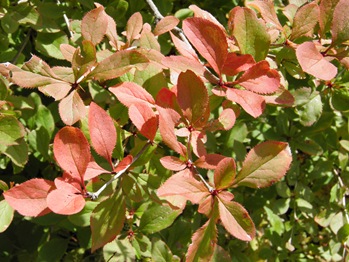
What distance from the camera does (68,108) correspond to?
971 mm

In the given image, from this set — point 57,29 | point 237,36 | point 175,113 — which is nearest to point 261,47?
point 237,36

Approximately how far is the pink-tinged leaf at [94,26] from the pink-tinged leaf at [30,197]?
36 cm

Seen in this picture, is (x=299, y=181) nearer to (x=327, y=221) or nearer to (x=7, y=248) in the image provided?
(x=327, y=221)

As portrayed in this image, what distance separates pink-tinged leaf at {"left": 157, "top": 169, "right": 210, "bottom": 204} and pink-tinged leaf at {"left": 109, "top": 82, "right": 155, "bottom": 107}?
20cm

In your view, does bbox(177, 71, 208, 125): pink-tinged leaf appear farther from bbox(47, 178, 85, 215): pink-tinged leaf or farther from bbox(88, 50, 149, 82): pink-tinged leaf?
bbox(47, 178, 85, 215): pink-tinged leaf

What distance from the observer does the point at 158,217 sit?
1.21m

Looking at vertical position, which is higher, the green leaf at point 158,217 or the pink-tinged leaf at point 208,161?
the pink-tinged leaf at point 208,161

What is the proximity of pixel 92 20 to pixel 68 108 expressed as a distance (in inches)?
8.6

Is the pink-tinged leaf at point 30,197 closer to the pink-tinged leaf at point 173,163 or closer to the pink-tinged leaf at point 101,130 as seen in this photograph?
the pink-tinged leaf at point 101,130

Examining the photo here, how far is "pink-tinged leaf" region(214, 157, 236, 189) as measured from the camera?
0.87m

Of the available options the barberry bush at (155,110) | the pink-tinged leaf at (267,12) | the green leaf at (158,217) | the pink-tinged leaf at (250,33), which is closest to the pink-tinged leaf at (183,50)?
the barberry bush at (155,110)

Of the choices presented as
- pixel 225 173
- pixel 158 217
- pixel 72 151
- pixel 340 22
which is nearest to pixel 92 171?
pixel 72 151

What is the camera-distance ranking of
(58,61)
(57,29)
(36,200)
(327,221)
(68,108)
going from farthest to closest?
1. (327,221)
2. (58,61)
3. (57,29)
4. (68,108)
5. (36,200)

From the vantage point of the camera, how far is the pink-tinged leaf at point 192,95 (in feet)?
2.91
